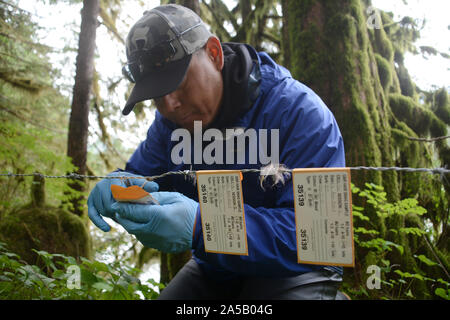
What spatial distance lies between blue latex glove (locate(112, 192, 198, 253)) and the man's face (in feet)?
1.88

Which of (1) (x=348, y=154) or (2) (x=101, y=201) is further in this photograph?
(1) (x=348, y=154)

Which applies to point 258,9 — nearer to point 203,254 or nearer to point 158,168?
point 158,168

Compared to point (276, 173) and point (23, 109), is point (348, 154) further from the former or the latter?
point (23, 109)

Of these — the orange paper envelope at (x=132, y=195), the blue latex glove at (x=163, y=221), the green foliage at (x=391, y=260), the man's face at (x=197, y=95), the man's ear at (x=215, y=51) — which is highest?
the man's ear at (x=215, y=51)

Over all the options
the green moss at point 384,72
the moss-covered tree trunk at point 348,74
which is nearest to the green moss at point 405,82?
the green moss at point 384,72

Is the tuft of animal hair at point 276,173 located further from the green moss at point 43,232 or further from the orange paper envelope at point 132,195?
the green moss at point 43,232

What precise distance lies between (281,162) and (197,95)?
2.09 ft

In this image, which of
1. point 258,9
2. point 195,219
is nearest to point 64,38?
point 258,9

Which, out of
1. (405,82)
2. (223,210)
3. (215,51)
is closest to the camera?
(223,210)

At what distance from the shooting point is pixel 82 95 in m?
5.71

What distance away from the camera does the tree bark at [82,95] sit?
5.61m

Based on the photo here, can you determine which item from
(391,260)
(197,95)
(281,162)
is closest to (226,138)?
(197,95)

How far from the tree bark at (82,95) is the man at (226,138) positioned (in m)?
4.16
